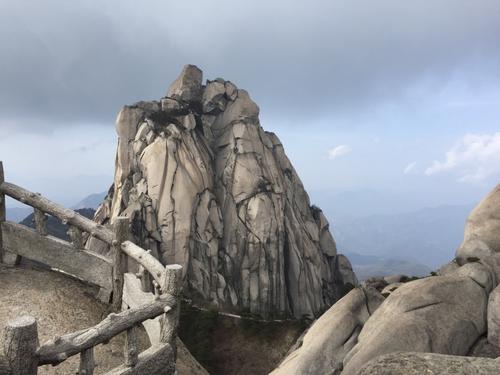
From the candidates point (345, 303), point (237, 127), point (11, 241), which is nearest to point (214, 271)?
point (237, 127)

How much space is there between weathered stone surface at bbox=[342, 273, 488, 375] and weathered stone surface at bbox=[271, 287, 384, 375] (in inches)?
25.7

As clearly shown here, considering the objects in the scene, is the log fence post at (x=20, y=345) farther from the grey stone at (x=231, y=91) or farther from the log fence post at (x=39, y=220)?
the grey stone at (x=231, y=91)

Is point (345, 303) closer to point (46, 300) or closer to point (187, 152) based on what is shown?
point (46, 300)

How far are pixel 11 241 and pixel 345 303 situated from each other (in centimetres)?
1276

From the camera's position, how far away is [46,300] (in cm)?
1107

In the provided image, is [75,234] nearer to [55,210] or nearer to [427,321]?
[55,210]

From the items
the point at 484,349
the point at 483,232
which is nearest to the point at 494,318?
the point at 484,349

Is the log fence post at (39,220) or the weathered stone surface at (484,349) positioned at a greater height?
the log fence post at (39,220)

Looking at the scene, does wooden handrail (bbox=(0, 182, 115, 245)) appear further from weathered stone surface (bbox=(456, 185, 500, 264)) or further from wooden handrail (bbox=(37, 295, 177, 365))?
weathered stone surface (bbox=(456, 185, 500, 264))

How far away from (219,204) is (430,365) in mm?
47984

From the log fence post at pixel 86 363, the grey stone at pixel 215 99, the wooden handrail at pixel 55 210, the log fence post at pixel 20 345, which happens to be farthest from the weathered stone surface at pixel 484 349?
the grey stone at pixel 215 99

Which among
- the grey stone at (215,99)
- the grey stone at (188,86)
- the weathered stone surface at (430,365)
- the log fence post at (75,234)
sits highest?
the grey stone at (188,86)

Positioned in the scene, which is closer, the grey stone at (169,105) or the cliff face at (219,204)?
the cliff face at (219,204)

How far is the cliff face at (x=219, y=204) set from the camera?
49.0 m
